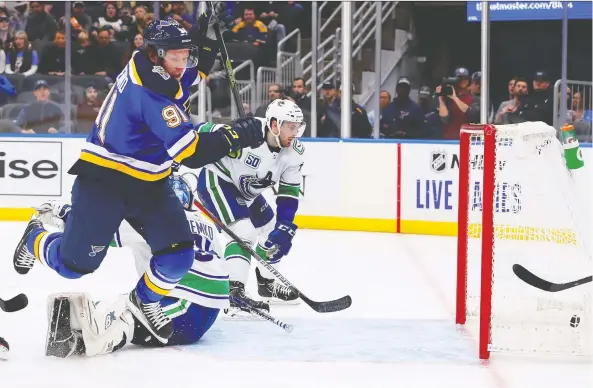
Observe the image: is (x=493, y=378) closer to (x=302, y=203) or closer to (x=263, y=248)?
(x=263, y=248)

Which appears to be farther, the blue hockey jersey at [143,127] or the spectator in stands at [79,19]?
the spectator in stands at [79,19]

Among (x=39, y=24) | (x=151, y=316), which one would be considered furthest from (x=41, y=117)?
(x=151, y=316)

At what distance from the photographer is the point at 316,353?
12.1ft

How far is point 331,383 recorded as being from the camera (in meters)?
3.30

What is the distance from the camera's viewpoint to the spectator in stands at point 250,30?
8.56 meters

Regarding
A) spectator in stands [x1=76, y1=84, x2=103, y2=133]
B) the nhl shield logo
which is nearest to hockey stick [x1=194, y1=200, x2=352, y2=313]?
the nhl shield logo

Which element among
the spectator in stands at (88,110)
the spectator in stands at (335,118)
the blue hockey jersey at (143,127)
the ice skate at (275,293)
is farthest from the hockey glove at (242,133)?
the spectator in stands at (88,110)

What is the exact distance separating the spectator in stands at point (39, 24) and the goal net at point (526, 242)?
16.2ft

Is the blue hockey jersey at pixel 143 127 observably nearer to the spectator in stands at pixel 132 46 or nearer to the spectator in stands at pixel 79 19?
the spectator in stands at pixel 132 46

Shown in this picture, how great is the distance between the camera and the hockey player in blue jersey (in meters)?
A: 3.38

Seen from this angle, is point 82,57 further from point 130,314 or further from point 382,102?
point 130,314

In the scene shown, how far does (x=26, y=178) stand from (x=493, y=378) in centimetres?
503

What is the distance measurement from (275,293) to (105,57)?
14.2ft

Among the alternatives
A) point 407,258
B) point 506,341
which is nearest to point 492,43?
point 407,258
